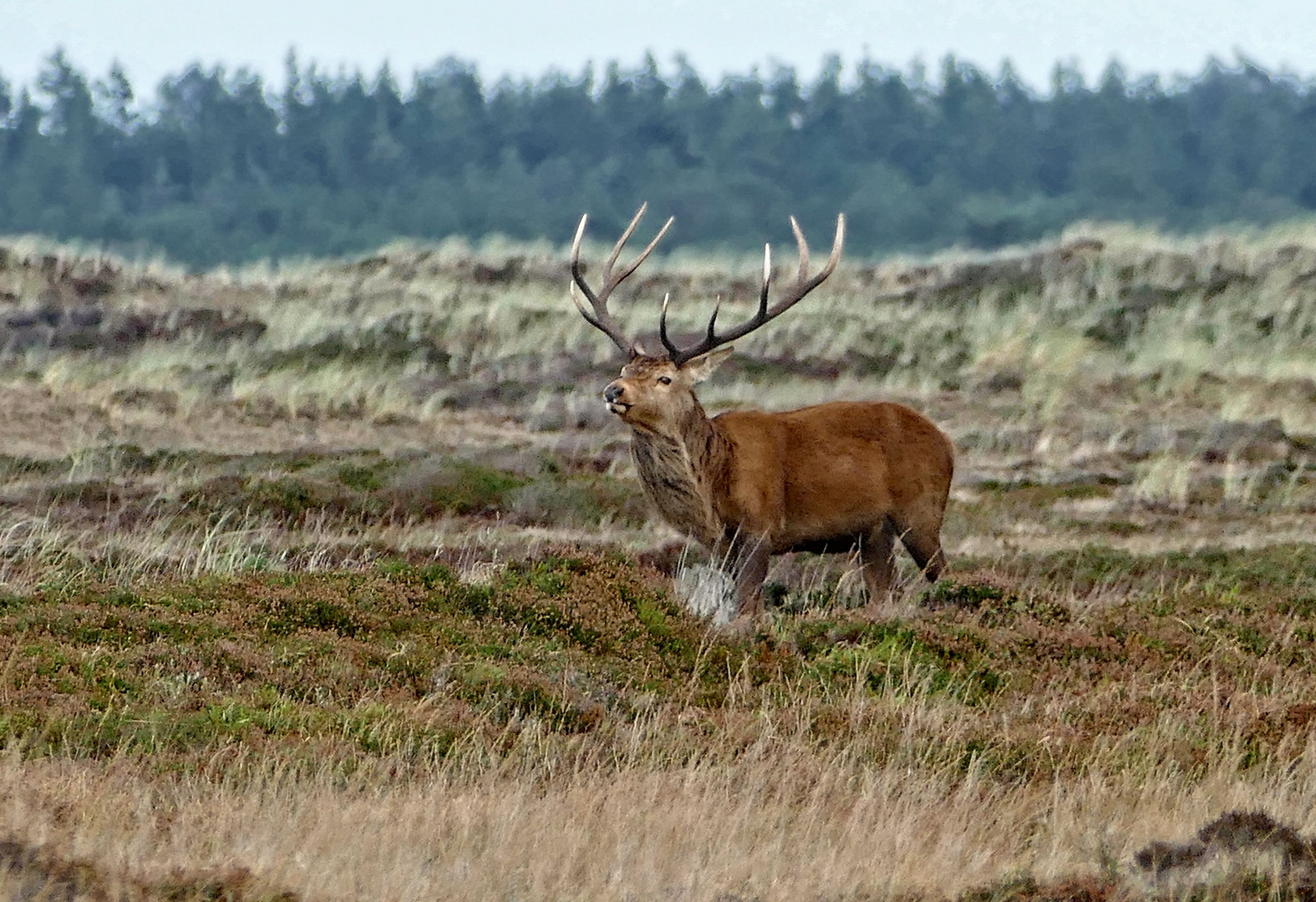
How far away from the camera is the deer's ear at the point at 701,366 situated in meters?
13.1

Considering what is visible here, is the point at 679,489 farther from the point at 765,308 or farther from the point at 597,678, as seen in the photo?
the point at 597,678

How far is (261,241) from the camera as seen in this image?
308 ft

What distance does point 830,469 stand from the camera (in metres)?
13.1

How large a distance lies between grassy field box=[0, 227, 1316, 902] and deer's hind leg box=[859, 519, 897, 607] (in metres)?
0.42

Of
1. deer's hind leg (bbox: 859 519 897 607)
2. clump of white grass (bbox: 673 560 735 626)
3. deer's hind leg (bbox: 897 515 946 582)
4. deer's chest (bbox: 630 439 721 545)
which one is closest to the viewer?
clump of white grass (bbox: 673 560 735 626)

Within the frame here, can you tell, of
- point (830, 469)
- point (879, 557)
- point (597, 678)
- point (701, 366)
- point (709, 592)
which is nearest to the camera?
point (597, 678)

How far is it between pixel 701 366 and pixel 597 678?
400cm

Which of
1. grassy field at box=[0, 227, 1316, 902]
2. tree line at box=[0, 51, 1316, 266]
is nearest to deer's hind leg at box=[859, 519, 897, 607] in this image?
grassy field at box=[0, 227, 1316, 902]

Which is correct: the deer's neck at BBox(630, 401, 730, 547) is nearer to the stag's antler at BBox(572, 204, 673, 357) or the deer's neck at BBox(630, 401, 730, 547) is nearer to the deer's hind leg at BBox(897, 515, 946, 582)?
the stag's antler at BBox(572, 204, 673, 357)

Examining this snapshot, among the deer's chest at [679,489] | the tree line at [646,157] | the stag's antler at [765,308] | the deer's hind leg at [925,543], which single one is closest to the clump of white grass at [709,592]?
the deer's chest at [679,489]

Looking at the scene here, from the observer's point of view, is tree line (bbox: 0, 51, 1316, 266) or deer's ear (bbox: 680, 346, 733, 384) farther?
tree line (bbox: 0, 51, 1316, 266)

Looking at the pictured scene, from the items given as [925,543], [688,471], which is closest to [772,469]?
[688,471]

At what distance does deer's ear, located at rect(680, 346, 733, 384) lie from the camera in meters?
13.1

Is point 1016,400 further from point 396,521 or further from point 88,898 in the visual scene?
point 88,898
